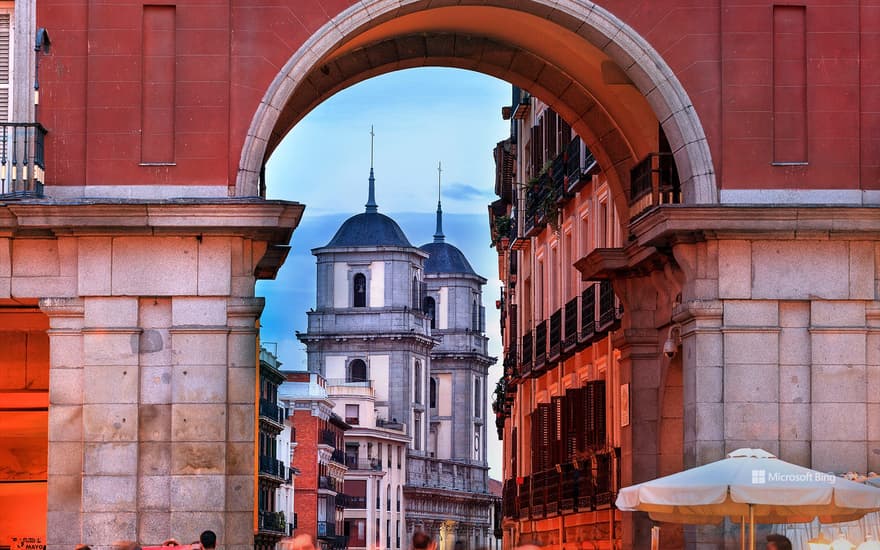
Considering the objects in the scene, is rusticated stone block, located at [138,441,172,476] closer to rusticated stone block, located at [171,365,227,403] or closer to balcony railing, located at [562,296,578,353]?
rusticated stone block, located at [171,365,227,403]

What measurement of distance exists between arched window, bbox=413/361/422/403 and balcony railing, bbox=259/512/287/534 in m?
76.6

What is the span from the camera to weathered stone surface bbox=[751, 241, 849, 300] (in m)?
26.7

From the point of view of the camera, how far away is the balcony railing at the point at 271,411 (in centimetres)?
9406

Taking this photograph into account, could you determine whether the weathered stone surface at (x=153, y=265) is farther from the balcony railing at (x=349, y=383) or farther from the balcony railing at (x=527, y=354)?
the balcony railing at (x=349, y=383)

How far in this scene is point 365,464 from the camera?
542ft

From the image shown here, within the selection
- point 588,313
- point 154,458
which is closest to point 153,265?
point 154,458

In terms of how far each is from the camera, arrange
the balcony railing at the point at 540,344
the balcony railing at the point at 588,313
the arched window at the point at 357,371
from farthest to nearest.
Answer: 1. the arched window at the point at 357,371
2. the balcony railing at the point at 540,344
3. the balcony railing at the point at 588,313

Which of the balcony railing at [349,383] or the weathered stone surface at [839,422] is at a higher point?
the balcony railing at [349,383]

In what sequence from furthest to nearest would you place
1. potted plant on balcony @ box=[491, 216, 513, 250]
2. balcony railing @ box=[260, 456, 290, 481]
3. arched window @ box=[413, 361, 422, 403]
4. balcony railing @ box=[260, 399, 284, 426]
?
arched window @ box=[413, 361, 422, 403]
balcony railing @ box=[260, 456, 290, 481]
balcony railing @ box=[260, 399, 284, 426]
potted plant on balcony @ box=[491, 216, 513, 250]

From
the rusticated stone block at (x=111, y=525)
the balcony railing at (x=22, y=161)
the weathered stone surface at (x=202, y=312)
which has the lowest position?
the rusticated stone block at (x=111, y=525)

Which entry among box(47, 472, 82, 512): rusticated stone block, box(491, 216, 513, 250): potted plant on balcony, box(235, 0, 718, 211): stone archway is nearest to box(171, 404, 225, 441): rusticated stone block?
box(47, 472, 82, 512): rusticated stone block

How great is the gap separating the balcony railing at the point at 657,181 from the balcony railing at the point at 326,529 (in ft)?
329

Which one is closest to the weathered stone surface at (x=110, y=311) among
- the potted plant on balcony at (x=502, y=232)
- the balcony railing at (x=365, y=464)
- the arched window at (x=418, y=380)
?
the potted plant on balcony at (x=502, y=232)

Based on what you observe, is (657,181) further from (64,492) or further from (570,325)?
(570,325)
